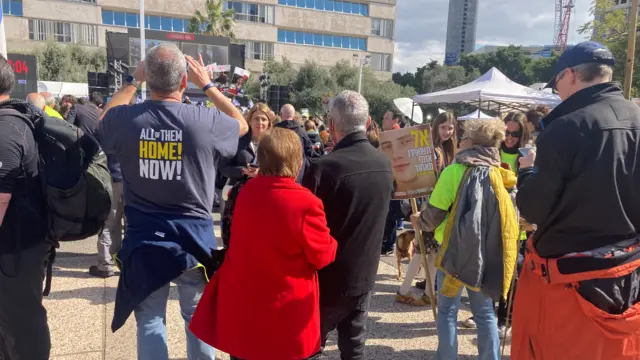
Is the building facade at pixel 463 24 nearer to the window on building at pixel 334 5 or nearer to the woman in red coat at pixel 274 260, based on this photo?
the window on building at pixel 334 5

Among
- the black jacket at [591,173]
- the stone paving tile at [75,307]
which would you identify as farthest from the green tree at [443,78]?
the black jacket at [591,173]

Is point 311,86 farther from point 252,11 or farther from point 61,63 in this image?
point 61,63

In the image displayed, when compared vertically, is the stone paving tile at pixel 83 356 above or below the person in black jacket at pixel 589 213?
below

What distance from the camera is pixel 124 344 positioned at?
12.1 ft

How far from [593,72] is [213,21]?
42114 millimetres

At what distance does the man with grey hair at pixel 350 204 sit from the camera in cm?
256

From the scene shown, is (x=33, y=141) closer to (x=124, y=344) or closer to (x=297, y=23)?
(x=124, y=344)

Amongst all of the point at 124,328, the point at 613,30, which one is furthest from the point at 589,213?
the point at 613,30

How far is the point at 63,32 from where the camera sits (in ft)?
138

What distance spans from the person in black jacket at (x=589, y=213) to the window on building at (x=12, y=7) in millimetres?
48734

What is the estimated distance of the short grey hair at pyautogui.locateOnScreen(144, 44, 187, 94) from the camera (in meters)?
2.43

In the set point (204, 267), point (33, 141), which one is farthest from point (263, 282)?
point (33, 141)

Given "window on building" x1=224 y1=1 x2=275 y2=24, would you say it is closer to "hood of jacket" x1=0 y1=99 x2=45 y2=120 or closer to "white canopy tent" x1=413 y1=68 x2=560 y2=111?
"white canopy tent" x1=413 y1=68 x2=560 y2=111

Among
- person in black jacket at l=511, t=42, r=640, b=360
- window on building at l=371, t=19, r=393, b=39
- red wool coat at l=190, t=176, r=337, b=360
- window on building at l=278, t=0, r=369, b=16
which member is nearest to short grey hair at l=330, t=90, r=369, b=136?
red wool coat at l=190, t=176, r=337, b=360
